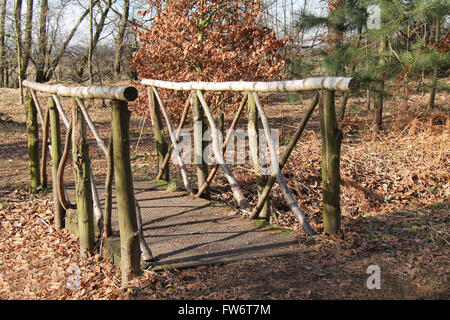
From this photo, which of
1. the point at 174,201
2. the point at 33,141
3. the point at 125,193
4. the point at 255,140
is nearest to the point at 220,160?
the point at 255,140

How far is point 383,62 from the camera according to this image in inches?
439

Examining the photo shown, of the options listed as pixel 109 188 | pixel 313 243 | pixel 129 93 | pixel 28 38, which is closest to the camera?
pixel 129 93

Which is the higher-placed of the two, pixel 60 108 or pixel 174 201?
pixel 60 108

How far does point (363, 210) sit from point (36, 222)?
16.3 ft

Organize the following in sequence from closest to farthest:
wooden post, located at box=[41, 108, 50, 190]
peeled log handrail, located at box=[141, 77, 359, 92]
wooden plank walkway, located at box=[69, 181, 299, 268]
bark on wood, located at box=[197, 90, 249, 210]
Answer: peeled log handrail, located at box=[141, 77, 359, 92] → wooden plank walkway, located at box=[69, 181, 299, 268] → bark on wood, located at box=[197, 90, 249, 210] → wooden post, located at box=[41, 108, 50, 190]

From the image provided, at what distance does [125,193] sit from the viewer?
3.67 metres

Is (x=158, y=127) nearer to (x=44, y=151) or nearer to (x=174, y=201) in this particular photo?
(x=174, y=201)

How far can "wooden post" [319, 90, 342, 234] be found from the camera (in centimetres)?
416

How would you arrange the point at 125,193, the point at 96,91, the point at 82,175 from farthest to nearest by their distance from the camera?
the point at 82,175, the point at 96,91, the point at 125,193

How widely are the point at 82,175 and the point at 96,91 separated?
991 millimetres

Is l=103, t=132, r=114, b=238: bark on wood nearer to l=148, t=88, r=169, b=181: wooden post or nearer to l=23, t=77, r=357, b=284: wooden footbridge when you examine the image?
l=23, t=77, r=357, b=284: wooden footbridge

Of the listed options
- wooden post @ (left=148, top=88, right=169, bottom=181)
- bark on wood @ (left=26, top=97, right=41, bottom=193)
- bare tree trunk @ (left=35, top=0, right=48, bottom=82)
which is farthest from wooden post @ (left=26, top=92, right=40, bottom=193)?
bare tree trunk @ (left=35, top=0, right=48, bottom=82)

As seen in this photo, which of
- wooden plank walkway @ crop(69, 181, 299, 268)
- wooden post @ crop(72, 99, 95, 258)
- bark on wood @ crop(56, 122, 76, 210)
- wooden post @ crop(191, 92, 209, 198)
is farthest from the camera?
wooden post @ crop(191, 92, 209, 198)

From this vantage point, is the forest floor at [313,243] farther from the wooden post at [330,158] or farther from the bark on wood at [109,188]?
the bark on wood at [109,188]
